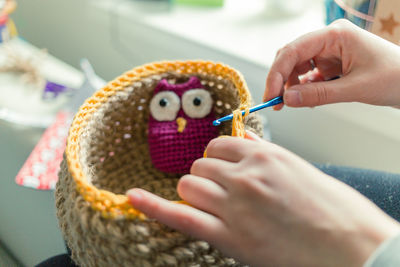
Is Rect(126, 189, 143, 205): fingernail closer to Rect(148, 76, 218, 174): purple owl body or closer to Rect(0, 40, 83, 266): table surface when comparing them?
Rect(148, 76, 218, 174): purple owl body

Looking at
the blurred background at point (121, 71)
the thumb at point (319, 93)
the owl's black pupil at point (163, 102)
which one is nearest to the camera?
the thumb at point (319, 93)

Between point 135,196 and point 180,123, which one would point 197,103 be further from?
point 135,196

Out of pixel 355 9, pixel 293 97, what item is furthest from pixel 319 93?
pixel 355 9

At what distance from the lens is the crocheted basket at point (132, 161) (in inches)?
14.8

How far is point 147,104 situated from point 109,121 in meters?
0.08

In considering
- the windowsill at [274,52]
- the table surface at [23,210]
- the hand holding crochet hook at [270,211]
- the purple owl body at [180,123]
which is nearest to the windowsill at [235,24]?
the windowsill at [274,52]

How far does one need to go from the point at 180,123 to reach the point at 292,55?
22 centimetres

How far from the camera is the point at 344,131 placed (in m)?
0.82

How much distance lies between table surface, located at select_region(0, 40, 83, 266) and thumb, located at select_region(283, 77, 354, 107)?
0.49 metres

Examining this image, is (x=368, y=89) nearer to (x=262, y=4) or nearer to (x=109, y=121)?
(x=109, y=121)

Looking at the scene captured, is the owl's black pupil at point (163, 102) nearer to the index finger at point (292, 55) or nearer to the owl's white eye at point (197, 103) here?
the owl's white eye at point (197, 103)

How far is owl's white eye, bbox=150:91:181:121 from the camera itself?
0.65m

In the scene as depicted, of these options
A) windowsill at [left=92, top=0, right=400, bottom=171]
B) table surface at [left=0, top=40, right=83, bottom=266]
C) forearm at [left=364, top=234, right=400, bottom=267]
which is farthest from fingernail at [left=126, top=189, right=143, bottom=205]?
windowsill at [left=92, top=0, right=400, bottom=171]

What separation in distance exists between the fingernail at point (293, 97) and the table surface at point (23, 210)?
1.58 ft
